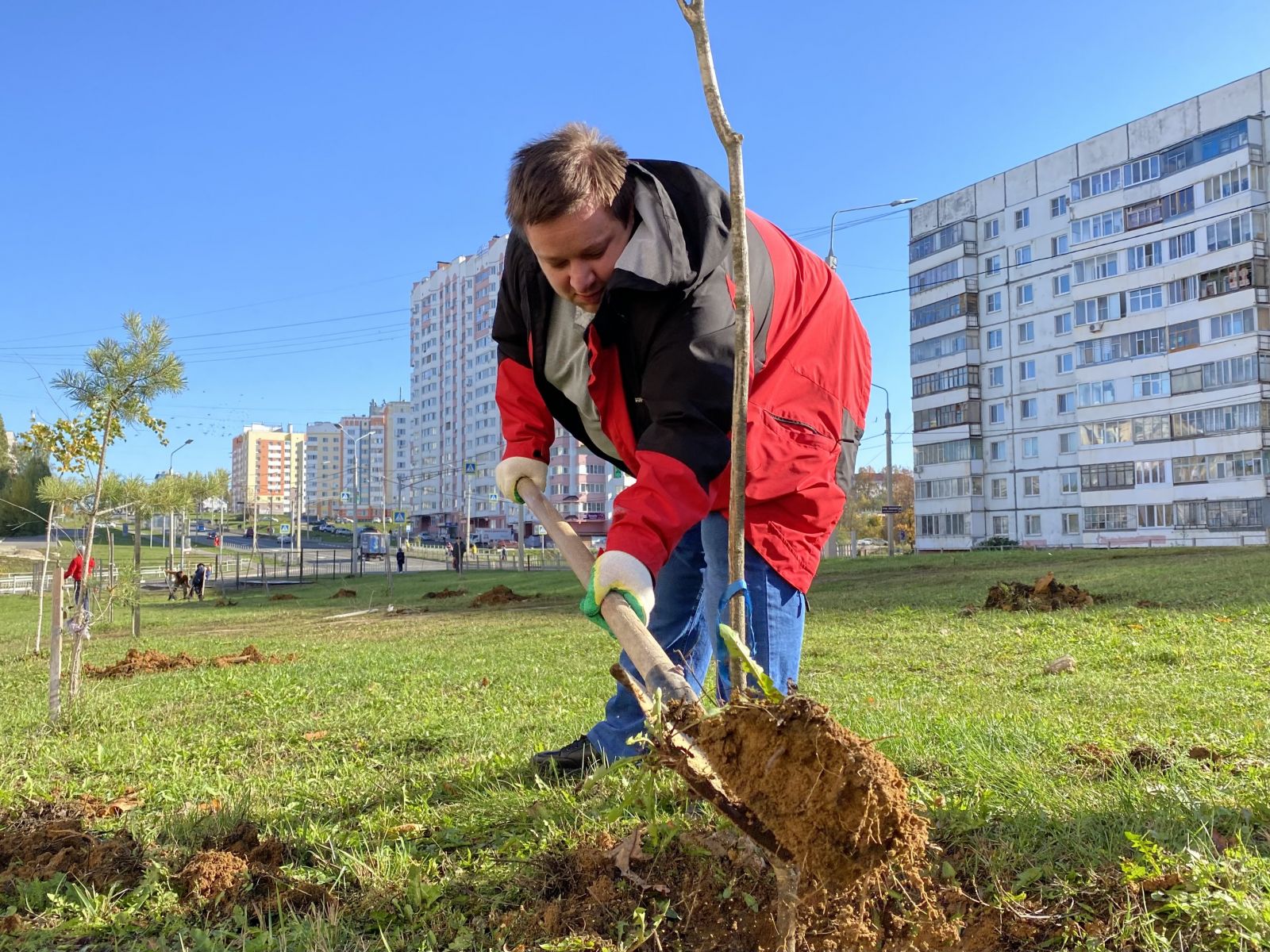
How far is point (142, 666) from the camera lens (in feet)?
30.2

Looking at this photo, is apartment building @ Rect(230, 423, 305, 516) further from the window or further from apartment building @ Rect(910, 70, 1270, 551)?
the window

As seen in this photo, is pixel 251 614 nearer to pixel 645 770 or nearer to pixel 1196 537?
pixel 645 770

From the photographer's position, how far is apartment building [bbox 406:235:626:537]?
329 feet

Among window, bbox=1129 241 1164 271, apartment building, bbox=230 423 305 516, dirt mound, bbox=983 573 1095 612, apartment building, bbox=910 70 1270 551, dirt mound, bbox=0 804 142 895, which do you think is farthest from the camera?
apartment building, bbox=230 423 305 516

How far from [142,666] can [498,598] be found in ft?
39.7

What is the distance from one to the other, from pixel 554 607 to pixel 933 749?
1472cm

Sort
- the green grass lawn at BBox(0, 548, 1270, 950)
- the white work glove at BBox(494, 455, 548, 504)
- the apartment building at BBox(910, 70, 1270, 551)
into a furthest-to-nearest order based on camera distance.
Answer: the apartment building at BBox(910, 70, 1270, 551)
the white work glove at BBox(494, 455, 548, 504)
the green grass lawn at BBox(0, 548, 1270, 950)

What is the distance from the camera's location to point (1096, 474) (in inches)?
1832

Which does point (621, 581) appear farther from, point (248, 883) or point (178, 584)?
point (178, 584)

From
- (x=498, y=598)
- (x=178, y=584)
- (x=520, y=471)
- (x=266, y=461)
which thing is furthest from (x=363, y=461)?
(x=520, y=471)

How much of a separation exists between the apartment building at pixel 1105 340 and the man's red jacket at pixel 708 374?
4530 cm

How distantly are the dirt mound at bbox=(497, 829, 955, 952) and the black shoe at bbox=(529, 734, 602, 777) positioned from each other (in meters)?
0.82

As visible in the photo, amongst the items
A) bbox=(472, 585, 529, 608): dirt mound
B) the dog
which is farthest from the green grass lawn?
the dog

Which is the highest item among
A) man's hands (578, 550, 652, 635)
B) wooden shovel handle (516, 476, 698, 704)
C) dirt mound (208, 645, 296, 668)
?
man's hands (578, 550, 652, 635)
